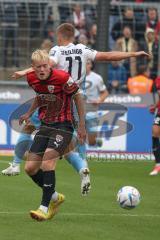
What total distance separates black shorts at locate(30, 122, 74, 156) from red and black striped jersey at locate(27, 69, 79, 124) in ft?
0.24

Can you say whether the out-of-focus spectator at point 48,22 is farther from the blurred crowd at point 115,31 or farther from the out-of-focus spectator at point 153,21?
the out-of-focus spectator at point 153,21

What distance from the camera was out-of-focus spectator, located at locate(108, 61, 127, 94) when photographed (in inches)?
848

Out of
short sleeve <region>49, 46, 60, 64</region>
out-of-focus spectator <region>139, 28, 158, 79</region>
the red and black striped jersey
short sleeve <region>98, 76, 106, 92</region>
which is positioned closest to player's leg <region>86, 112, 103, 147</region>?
short sleeve <region>98, 76, 106, 92</region>

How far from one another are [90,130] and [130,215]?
8275 millimetres

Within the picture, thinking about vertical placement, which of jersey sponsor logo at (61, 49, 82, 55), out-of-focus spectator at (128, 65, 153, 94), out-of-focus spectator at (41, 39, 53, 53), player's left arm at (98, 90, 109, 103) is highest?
jersey sponsor logo at (61, 49, 82, 55)

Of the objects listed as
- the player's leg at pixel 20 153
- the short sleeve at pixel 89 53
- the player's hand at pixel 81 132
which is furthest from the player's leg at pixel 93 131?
the player's hand at pixel 81 132

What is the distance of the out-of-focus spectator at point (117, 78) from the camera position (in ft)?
70.7

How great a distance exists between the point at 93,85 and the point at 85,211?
8.40m

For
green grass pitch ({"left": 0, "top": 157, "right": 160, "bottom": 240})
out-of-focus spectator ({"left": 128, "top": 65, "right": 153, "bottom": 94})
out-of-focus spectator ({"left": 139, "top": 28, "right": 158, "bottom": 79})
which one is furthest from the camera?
out-of-focus spectator ({"left": 128, "top": 65, "right": 153, "bottom": 94})

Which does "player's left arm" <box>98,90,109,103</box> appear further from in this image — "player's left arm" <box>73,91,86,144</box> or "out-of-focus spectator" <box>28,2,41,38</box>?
"player's left arm" <box>73,91,86,144</box>

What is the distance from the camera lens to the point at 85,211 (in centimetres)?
1135

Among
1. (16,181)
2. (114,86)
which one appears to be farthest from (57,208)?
(114,86)

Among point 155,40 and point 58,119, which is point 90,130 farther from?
point 58,119

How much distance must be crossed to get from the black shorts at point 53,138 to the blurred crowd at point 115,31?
10.7m
